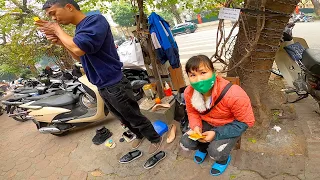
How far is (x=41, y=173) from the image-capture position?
9.38 ft

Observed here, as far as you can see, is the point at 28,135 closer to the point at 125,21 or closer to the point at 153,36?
the point at 153,36

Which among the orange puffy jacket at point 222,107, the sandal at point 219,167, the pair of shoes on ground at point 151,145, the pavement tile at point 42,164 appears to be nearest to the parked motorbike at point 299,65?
the orange puffy jacket at point 222,107

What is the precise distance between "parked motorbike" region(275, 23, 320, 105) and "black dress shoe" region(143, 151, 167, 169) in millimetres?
2008

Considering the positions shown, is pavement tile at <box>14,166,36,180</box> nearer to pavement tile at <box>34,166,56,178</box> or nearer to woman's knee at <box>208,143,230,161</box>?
pavement tile at <box>34,166,56,178</box>

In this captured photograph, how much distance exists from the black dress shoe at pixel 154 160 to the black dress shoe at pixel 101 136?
1.09 meters

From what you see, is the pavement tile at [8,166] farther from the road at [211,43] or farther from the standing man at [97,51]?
the road at [211,43]

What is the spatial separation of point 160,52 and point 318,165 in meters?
2.61

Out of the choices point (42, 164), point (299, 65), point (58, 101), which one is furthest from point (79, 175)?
point (299, 65)

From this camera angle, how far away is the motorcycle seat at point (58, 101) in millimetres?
3354

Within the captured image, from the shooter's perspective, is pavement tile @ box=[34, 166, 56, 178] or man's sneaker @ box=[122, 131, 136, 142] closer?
pavement tile @ box=[34, 166, 56, 178]

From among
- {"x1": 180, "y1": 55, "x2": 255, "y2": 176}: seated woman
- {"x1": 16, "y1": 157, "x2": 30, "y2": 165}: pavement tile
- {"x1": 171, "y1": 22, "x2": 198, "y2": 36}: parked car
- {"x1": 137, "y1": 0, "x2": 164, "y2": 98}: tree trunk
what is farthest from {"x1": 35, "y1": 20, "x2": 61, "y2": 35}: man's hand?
{"x1": 171, "y1": 22, "x2": 198, "y2": 36}: parked car

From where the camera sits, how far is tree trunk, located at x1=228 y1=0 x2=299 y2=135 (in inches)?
77.9

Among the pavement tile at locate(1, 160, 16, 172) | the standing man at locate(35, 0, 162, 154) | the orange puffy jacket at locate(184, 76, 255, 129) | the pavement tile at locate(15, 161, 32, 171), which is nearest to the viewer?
the standing man at locate(35, 0, 162, 154)

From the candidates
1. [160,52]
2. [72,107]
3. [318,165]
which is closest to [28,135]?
[72,107]
